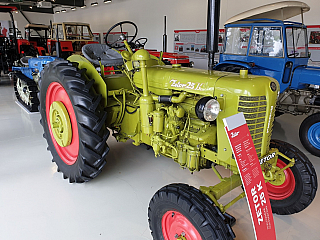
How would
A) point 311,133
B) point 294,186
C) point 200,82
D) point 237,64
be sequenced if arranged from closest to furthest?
1. point 200,82
2. point 294,186
3. point 311,133
4. point 237,64

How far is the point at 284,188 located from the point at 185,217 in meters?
1.12

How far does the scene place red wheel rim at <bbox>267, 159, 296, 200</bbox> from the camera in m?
2.16

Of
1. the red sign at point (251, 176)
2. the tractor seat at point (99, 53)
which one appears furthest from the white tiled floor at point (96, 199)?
the tractor seat at point (99, 53)

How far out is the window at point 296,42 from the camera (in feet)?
13.5

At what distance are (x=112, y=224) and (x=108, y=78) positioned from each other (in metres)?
1.48

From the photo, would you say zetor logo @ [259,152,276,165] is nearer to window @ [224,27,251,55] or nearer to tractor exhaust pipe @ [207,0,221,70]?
tractor exhaust pipe @ [207,0,221,70]

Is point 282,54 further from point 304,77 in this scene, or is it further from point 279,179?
point 279,179

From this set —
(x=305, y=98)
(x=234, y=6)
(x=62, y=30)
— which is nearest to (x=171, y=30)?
(x=234, y=6)

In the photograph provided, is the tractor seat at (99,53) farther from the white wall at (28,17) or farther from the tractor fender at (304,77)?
the white wall at (28,17)

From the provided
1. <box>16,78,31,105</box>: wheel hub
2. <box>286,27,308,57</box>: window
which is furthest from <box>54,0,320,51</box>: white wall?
<box>16,78,31,105</box>: wheel hub

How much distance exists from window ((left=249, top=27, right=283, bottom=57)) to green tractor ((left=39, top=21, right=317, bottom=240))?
2.37 metres

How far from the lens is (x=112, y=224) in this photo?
2.11 m

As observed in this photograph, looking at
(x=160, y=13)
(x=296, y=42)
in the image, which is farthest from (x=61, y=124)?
(x=160, y=13)

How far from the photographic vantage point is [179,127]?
215cm
